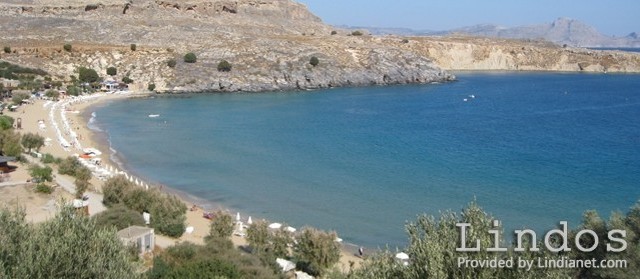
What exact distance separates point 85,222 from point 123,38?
95.0m

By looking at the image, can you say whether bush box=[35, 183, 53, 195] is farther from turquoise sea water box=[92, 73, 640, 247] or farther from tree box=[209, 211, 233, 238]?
tree box=[209, 211, 233, 238]

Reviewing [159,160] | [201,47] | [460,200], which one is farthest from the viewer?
[201,47]

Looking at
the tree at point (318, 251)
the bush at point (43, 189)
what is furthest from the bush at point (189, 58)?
the tree at point (318, 251)

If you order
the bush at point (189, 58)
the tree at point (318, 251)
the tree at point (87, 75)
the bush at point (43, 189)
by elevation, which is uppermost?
the bush at point (189, 58)

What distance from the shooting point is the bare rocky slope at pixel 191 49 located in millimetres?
85625

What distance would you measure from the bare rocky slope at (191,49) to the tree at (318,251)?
66.4m

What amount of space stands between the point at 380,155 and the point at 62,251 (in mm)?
36067

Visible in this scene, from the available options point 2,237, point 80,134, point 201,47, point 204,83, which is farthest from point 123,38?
point 2,237

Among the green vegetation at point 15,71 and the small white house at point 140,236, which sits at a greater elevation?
the green vegetation at point 15,71

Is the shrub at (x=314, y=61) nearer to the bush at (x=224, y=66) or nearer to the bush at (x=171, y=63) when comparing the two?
the bush at (x=224, y=66)

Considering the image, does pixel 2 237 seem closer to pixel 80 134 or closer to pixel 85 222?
pixel 85 222

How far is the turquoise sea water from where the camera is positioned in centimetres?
3089

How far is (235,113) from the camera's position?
6544 cm

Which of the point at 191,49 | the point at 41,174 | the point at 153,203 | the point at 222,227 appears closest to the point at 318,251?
the point at 222,227
